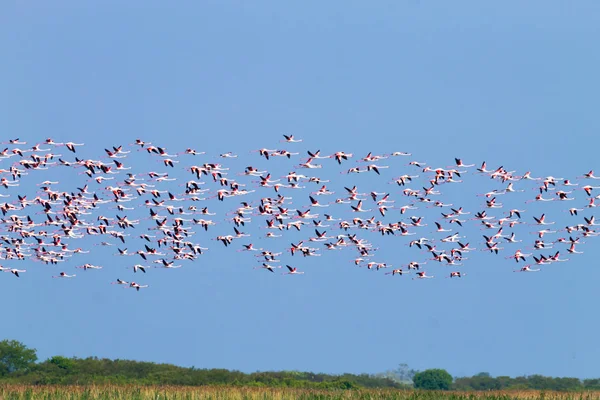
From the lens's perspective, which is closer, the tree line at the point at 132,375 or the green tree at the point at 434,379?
the tree line at the point at 132,375

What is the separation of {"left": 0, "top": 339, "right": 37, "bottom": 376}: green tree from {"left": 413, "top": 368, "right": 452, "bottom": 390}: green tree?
131ft

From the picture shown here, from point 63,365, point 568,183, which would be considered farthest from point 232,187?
point 63,365

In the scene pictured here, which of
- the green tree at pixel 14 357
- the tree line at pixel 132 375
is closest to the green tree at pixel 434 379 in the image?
the tree line at pixel 132 375

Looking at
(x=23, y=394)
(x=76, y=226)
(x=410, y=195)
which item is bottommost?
(x=23, y=394)

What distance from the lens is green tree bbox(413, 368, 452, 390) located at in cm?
9775

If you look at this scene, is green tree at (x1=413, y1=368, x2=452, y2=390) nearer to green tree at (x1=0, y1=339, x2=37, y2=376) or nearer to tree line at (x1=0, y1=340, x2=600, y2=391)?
tree line at (x1=0, y1=340, x2=600, y2=391)

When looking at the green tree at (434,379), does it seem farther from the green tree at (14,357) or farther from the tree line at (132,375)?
the green tree at (14,357)

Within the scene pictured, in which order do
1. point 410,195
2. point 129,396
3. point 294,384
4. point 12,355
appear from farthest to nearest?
1. point 12,355
2. point 294,384
3. point 410,195
4. point 129,396

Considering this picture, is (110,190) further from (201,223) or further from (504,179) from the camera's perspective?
(504,179)

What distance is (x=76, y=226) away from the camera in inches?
2253

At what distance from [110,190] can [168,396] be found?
61.2ft

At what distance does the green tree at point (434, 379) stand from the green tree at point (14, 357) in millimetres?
39932

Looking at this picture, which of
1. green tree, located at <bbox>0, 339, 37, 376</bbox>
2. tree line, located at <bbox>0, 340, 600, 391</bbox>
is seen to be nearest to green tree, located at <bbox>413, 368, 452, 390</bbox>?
tree line, located at <bbox>0, 340, 600, 391</bbox>

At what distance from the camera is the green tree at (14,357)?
3334 inches
